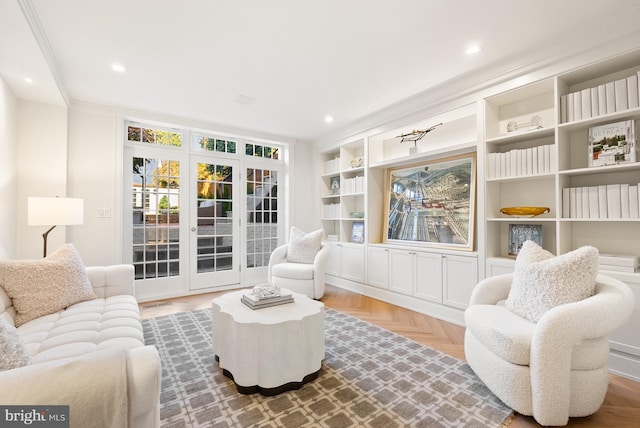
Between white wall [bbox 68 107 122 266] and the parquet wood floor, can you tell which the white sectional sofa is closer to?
the parquet wood floor

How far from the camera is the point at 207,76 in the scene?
2994 millimetres

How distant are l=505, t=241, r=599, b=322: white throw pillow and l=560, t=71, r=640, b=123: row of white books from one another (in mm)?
1217

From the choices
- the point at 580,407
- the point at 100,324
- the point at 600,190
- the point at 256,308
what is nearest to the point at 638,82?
the point at 600,190

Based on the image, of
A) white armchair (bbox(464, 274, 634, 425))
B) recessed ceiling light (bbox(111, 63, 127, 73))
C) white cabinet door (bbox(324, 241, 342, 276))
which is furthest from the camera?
white cabinet door (bbox(324, 241, 342, 276))

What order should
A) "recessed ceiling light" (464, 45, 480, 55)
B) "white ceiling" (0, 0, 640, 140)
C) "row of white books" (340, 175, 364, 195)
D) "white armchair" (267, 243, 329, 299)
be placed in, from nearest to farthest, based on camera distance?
"white ceiling" (0, 0, 640, 140)
"recessed ceiling light" (464, 45, 480, 55)
"white armchair" (267, 243, 329, 299)
"row of white books" (340, 175, 364, 195)

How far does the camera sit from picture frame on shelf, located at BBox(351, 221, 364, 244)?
14.9 ft

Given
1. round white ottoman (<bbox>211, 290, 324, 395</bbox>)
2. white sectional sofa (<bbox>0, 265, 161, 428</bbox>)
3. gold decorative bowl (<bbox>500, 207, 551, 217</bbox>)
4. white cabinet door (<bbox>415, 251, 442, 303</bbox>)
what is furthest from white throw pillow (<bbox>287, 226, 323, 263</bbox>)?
white sectional sofa (<bbox>0, 265, 161, 428</bbox>)

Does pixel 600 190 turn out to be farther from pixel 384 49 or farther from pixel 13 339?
pixel 13 339

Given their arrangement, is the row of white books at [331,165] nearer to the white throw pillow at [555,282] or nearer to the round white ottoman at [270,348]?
the round white ottoman at [270,348]

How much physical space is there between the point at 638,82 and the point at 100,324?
401 cm

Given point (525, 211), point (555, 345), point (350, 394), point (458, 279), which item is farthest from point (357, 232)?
point (555, 345)

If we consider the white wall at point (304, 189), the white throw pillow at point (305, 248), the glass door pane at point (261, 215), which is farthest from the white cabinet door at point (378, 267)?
the glass door pane at point (261, 215)

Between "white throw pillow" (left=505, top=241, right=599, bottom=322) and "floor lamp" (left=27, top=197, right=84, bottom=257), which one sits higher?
"floor lamp" (left=27, top=197, right=84, bottom=257)

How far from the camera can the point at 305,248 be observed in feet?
14.0
